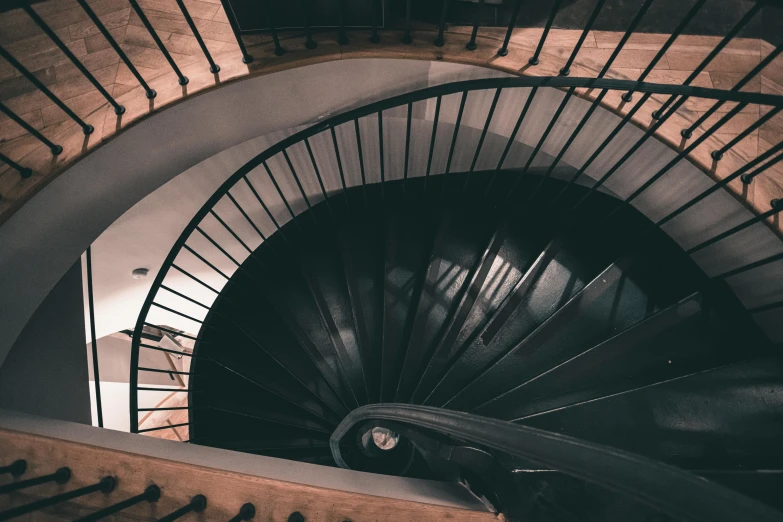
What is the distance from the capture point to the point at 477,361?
2963mm

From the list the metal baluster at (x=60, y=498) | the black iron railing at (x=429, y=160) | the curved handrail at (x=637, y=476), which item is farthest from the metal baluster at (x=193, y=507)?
the black iron railing at (x=429, y=160)

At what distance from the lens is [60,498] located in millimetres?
1635

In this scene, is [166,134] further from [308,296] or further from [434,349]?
[434,349]

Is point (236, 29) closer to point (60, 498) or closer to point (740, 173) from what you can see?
point (60, 498)

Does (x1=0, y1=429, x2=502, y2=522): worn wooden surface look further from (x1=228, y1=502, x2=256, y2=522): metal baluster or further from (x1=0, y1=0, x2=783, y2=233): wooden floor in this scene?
(x1=0, y1=0, x2=783, y2=233): wooden floor

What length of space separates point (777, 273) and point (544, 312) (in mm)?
1214

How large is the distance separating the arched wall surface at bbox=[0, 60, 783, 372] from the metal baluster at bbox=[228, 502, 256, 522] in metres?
1.79

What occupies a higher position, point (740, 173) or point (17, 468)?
point (740, 173)

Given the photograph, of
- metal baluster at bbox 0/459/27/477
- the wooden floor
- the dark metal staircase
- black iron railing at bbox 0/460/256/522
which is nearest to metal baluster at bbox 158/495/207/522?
black iron railing at bbox 0/460/256/522

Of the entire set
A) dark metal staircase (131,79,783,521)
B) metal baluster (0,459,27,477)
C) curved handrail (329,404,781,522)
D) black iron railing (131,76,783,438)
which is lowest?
metal baluster (0,459,27,477)

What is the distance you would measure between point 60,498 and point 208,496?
49cm

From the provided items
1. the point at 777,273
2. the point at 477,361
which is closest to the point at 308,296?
the point at 477,361

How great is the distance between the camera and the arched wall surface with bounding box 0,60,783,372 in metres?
2.47

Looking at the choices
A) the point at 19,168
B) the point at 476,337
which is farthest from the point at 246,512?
the point at 19,168
